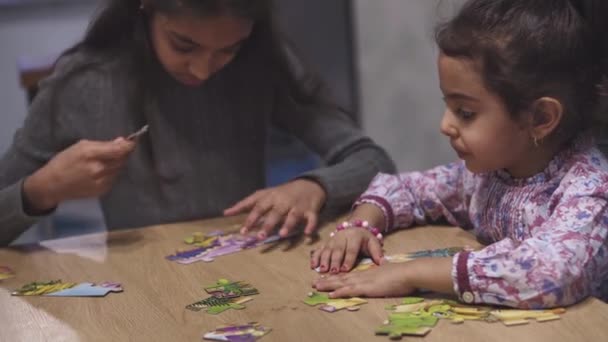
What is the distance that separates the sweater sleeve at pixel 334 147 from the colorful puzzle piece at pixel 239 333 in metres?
0.64

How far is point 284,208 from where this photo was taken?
5.77ft

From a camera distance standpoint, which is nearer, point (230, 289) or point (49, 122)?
point (230, 289)

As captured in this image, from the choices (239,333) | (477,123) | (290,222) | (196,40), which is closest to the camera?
(239,333)

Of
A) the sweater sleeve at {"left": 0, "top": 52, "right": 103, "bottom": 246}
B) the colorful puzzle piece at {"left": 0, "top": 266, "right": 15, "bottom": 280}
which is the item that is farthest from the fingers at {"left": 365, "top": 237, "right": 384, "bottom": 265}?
the sweater sleeve at {"left": 0, "top": 52, "right": 103, "bottom": 246}

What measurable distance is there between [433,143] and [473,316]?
2.94 metres

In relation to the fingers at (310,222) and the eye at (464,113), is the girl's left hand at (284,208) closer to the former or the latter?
the fingers at (310,222)

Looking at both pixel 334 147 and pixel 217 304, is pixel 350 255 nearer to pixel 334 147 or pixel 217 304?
pixel 217 304

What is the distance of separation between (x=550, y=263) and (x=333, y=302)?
0.32m

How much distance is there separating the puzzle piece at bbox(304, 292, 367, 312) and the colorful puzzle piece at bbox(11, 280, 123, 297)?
1.11 ft

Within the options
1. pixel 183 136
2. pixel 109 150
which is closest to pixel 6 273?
pixel 109 150

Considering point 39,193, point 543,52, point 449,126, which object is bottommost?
point 39,193

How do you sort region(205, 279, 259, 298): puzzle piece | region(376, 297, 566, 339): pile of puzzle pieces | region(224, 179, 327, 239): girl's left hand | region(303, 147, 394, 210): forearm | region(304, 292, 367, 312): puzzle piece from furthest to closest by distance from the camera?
region(303, 147, 394, 210): forearm → region(224, 179, 327, 239): girl's left hand → region(205, 279, 259, 298): puzzle piece → region(304, 292, 367, 312): puzzle piece → region(376, 297, 566, 339): pile of puzzle pieces

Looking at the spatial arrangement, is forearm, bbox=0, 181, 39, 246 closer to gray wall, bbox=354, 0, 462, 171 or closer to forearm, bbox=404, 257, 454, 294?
forearm, bbox=404, 257, 454, 294

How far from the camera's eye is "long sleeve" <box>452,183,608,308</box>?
1.25m
